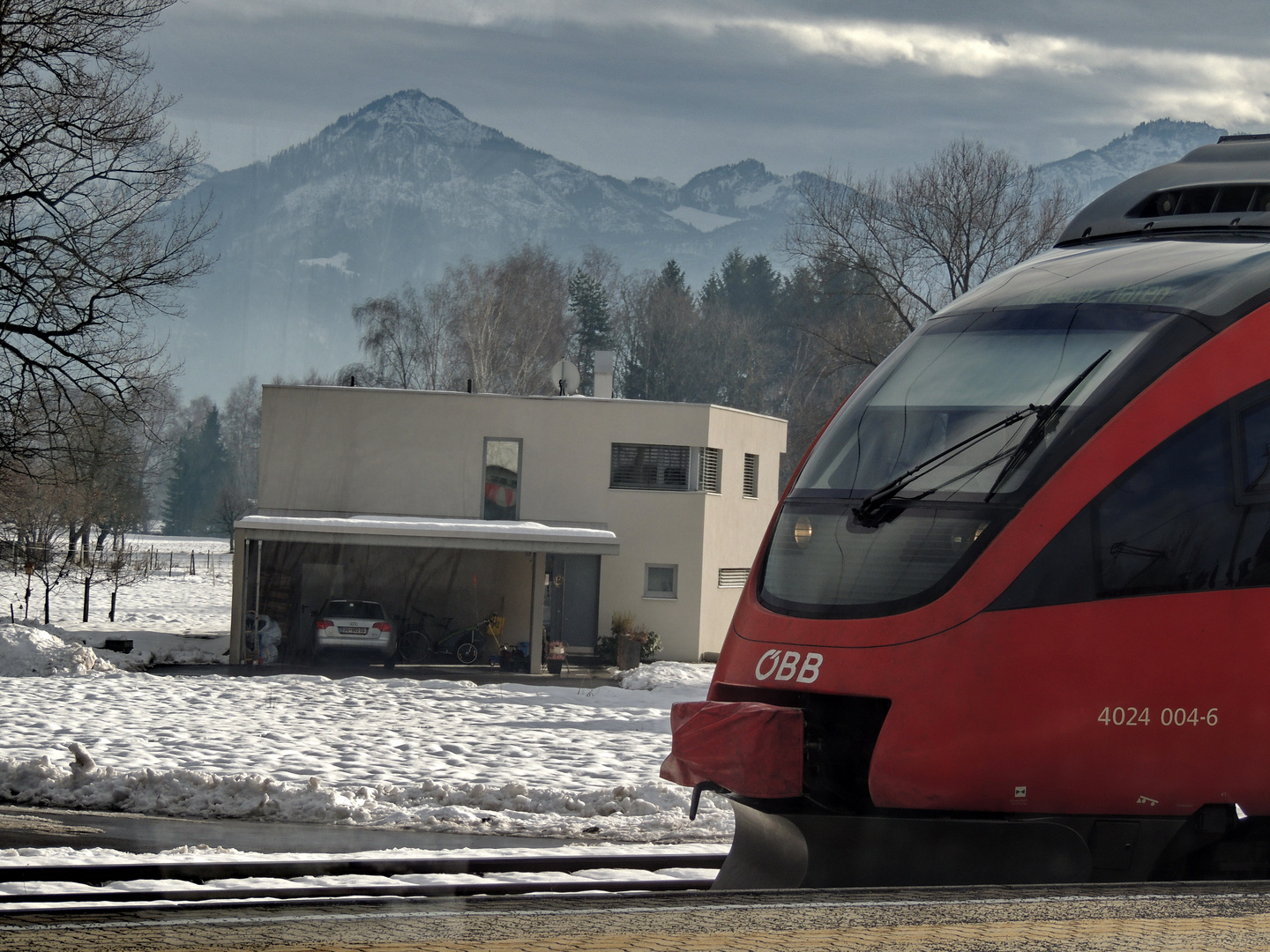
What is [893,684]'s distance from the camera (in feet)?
18.4

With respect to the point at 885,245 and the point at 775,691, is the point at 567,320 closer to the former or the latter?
the point at 885,245

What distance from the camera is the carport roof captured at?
2997 cm

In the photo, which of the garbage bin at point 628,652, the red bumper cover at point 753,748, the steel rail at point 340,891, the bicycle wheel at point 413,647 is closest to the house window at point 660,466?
the garbage bin at point 628,652

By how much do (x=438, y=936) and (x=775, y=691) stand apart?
290 cm

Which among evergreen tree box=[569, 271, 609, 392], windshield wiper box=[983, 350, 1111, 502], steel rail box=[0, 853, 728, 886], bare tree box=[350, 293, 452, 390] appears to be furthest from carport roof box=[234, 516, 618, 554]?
evergreen tree box=[569, 271, 609, 392]

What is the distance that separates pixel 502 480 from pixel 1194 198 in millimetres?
27624

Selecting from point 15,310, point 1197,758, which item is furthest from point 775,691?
point 15,310

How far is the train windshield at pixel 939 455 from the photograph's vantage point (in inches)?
229

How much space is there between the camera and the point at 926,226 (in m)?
44.3

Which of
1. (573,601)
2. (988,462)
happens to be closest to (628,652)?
(573,601)

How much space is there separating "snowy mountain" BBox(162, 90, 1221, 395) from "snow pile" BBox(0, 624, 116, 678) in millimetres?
5657

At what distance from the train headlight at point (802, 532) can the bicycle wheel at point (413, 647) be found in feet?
85.8

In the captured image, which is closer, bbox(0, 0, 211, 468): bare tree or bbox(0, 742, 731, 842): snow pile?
bbox(0, 742, 731, 842): snow pile

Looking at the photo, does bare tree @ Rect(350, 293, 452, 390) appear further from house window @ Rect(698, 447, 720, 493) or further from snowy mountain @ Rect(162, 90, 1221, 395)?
house window @ Rect(698, 447, 720, 493)
